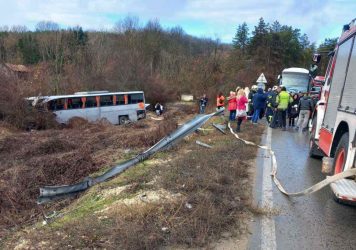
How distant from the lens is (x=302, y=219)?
210 inches

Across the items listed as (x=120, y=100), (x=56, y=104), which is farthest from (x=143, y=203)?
(x=120, y=100)

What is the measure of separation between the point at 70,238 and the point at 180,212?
1393mm

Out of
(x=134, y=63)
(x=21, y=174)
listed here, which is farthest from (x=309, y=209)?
(x=134, y=63)

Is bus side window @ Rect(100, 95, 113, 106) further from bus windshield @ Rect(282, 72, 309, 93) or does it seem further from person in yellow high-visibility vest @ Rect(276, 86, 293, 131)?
person in yellow high-visibility vest @ Rect(276, 86, 293, 131)

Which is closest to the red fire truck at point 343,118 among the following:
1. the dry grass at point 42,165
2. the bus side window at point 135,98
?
the dry grass at point 42,165

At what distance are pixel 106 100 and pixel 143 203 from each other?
27.3 metres

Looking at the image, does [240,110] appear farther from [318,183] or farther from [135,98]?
[135,98]

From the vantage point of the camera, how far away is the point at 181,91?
6122 cm

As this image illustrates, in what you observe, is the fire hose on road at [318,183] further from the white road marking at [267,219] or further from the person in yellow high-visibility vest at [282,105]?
the person in yellow high-visibility vest at [282,105]

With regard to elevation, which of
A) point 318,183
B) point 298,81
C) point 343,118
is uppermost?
point 343,118

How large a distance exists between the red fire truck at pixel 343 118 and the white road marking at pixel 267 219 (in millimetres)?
934

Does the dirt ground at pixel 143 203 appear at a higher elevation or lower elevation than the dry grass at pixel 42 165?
higher

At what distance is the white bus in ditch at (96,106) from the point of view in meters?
27.6

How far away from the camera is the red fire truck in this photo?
5.54 meters
